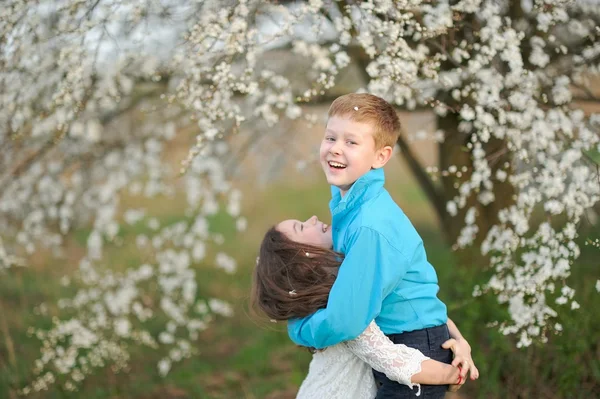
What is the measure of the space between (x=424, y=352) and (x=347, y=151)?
26.1 inches

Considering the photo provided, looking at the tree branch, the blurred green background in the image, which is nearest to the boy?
the blurred green background

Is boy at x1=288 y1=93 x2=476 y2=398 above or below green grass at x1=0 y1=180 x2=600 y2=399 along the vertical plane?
above

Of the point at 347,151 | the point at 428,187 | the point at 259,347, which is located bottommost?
the point at 259,347

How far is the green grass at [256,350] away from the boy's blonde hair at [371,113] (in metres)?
0.77

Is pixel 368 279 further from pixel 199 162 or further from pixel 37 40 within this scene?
pixel 199 162

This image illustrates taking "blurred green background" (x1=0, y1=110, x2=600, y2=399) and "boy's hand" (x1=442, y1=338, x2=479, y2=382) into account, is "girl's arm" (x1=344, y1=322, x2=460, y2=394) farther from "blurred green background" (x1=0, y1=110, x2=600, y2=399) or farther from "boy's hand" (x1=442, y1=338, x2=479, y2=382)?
"blurred green background" (x1=0, y1=110, x2=600, y2=399)

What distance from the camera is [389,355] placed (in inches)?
73.0

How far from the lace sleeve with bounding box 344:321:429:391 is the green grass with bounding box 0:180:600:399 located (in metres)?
0.54

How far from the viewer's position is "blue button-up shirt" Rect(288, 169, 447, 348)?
1.77 m

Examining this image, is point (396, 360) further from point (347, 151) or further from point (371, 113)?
point (371, 113)

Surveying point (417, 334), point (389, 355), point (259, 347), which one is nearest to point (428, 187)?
point (259, 347)

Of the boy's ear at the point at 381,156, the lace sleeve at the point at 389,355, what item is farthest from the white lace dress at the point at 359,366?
the boy's ear at the point at 381,156

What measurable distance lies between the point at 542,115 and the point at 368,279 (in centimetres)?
154

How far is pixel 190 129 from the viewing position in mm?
5125
